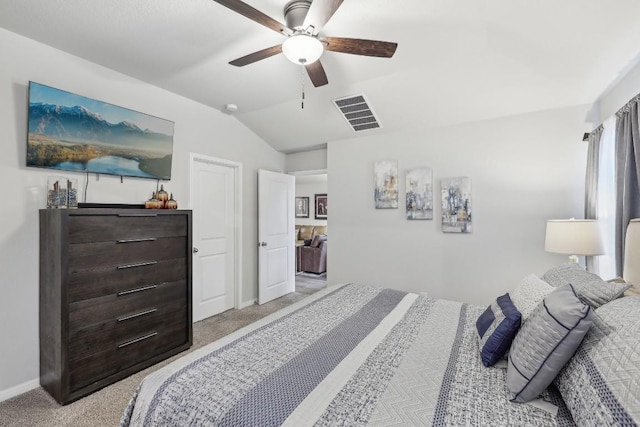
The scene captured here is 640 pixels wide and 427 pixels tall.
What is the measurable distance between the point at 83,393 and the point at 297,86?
10.4ft

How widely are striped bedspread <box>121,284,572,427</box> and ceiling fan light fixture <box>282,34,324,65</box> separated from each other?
1.70m

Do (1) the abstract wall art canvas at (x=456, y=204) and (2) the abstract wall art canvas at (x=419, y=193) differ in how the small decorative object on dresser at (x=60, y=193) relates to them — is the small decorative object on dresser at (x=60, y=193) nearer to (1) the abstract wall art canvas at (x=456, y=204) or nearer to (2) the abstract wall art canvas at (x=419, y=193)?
(2) the abstract wall art canvas at (x=419, y=193)

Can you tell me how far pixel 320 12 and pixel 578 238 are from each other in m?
2.53

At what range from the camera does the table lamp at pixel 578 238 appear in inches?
87.4

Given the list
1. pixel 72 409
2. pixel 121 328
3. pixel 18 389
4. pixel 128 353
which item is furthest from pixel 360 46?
pixel 18 389

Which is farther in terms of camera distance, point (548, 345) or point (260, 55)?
point (260, 55)

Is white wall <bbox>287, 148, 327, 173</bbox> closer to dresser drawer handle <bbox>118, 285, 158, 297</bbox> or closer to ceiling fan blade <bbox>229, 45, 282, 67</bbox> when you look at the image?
ceiling fan blade <bbox>229, 45, 282, 67</bbox>

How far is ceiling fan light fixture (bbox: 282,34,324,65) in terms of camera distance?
1.75 m

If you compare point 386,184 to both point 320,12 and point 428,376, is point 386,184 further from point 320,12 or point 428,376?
point 428,376

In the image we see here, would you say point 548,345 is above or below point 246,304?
above

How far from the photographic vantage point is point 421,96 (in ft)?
9.91

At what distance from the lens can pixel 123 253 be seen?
2301mm

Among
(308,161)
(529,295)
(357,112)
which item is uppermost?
(357,112)

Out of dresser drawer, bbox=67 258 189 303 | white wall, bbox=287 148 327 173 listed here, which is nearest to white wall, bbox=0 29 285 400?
dresser drawer, bbox=67 258 189 303
